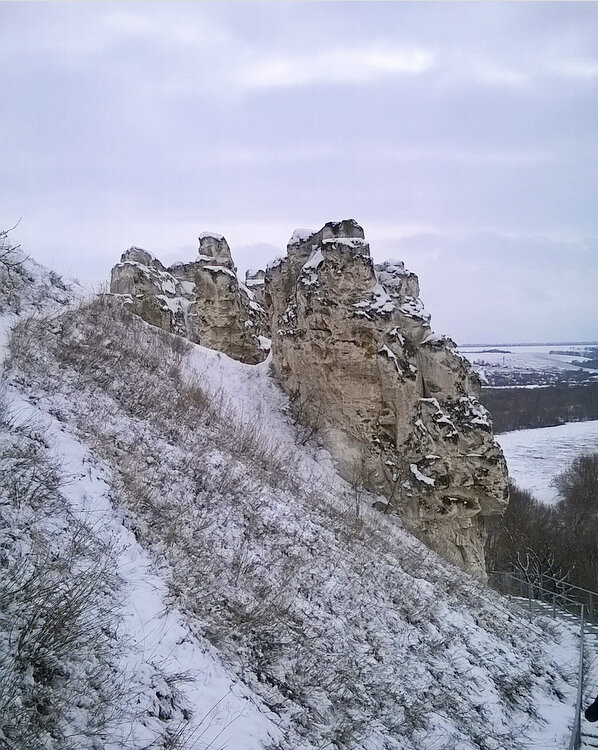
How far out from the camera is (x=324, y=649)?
468 cm

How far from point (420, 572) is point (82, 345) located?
22.7 ft

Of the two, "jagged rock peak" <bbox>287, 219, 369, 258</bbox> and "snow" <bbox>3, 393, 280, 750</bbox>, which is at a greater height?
"jagged rock peak" <bbox>287, 219, 369, 258</bbox>

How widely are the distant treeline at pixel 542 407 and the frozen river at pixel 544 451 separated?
1627mm

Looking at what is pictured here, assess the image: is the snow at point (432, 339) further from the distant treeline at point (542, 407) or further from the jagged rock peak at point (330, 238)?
the distant treeline at point (542, 407)

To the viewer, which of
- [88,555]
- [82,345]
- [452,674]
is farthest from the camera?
[82,345]

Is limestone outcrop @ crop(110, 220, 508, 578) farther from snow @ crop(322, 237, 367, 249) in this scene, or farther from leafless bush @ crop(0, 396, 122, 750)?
leafless bush @ crop(0, 396, 122, 750)

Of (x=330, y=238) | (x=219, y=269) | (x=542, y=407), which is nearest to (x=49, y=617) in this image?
(x=330, y=238)

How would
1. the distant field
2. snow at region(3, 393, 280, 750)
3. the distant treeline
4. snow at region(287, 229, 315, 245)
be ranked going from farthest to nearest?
the distant field
the distant treeline
snow at region(287, 229, 315, 245)
snow at region(3, 393, 280, 750)

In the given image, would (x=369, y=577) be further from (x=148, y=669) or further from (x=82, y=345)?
(x=82, y=345)

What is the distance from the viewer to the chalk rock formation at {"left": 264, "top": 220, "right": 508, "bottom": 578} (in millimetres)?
12430

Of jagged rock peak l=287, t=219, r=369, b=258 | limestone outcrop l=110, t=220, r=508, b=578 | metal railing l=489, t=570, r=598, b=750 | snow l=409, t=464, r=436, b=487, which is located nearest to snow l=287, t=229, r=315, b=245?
jagged rock peak l=287, t=219, r=369, b=258

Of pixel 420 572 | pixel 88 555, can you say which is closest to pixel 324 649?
pixel 88 555

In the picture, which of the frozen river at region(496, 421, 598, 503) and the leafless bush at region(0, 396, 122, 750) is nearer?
the leafless bush at region(0, 396, 122, 750)

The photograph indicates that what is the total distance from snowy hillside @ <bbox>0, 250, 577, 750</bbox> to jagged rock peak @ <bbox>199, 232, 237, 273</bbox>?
12122 millimetres
